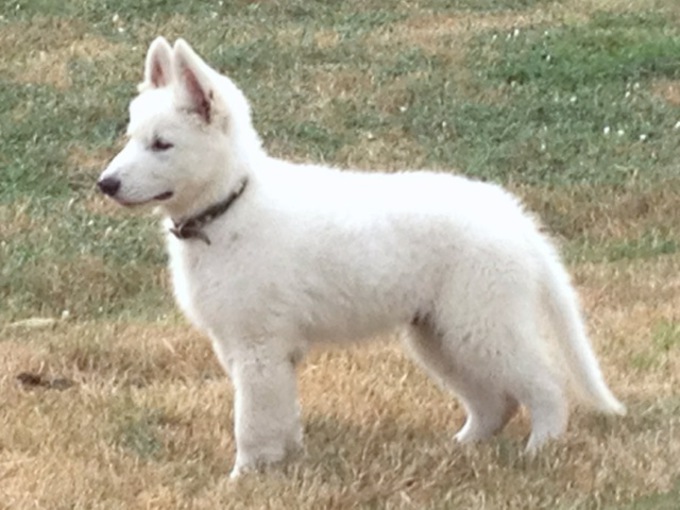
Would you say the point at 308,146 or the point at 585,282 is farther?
the point at 308,146

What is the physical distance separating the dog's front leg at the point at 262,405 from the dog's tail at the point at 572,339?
108 cm

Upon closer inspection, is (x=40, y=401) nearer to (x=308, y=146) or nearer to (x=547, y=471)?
(x=547, y=471)

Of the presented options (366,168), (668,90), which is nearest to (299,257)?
(366,168)

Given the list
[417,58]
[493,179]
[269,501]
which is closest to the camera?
[269,501]

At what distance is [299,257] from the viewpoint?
5.29m

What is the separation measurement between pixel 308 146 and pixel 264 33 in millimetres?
3921

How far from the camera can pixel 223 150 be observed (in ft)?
17.3

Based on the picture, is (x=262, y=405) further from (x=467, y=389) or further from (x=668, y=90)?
(x=668, y=90)

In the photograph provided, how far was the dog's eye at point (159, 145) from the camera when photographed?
204 inches

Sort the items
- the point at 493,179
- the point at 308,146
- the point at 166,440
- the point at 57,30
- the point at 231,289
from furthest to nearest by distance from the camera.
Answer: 1. the point at 57,30
2. the point at 308,146
3. the point at 493,179
4. the point at 166,440
5. the point at 231,289

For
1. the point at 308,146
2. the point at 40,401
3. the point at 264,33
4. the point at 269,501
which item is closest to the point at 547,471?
the point at 269,501

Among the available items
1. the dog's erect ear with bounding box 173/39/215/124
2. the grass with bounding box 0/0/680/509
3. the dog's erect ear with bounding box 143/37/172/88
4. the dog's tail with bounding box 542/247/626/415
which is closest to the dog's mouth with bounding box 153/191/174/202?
the dog's erect ear with bounding box 173/39/215/124

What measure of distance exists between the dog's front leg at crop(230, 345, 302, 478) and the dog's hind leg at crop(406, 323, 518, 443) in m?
0.61

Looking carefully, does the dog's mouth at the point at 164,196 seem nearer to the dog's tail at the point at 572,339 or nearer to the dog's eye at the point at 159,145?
the dog's eye at the point at 159,145
